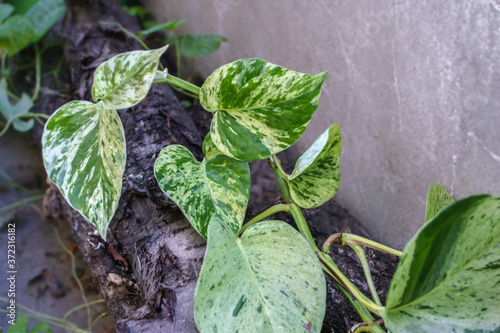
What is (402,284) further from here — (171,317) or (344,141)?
(344,141)

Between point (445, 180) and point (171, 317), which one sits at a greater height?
point (445, 180)

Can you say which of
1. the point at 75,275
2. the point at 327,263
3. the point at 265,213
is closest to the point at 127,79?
the point at 265,213

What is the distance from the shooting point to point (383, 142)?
949 mm

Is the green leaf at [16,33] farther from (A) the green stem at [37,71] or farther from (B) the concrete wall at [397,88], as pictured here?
(B) the concrete wall at [397,88]

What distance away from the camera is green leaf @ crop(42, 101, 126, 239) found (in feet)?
2.10

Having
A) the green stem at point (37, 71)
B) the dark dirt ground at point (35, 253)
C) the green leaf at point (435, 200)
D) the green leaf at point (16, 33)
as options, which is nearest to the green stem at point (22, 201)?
the dark dirt ground at point (35, 253)

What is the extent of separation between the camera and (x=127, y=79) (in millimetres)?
628

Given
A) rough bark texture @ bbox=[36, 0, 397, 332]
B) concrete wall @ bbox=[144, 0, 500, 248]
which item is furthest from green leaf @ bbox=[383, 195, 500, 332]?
concrete wall @ bbox=[144, 0, 500, 248]

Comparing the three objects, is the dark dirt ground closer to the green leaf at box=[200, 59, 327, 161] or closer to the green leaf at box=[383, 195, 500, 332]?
the green leaf at box=[200, 59, 327, 161]

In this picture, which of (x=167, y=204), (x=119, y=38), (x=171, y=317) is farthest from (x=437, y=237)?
(x=119, y=38)

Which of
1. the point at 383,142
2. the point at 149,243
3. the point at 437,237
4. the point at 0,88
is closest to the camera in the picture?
the point at 437,237

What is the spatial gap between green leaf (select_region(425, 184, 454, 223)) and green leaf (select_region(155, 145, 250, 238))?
0.93ft

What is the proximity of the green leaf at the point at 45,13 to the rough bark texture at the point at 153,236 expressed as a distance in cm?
17

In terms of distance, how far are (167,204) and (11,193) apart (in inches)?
31.4
